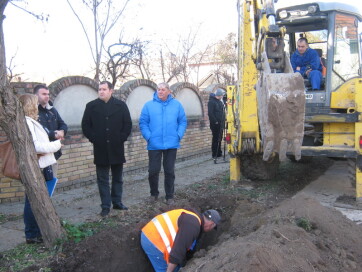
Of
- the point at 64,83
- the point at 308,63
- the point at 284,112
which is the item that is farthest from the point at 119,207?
the point at 308,63

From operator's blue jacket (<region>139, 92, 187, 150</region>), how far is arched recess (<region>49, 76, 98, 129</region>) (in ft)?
5.78

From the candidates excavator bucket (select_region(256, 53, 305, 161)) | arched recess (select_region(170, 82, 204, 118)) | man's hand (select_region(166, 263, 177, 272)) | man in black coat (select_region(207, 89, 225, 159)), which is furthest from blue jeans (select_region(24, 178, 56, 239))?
arched recess (select_region(170, 82, 204, 118))

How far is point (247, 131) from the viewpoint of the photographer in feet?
23.0

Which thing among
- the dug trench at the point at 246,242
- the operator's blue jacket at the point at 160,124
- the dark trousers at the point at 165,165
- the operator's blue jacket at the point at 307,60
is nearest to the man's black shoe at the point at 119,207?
the dug trench at the point at 246,242

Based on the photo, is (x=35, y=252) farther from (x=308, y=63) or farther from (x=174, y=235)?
(x=308, y=63)

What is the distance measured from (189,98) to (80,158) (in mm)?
4494

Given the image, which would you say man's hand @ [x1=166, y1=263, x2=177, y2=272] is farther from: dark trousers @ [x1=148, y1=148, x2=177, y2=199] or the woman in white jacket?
dark trousers @ [x1=148, y1=148, x2=177, y2=199]

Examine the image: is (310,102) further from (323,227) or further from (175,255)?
(175,255)

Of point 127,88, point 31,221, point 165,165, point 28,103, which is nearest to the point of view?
point 28,103

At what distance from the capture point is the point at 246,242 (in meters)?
3.49

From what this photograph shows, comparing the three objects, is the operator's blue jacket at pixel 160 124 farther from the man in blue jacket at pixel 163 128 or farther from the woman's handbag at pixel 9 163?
the woman's handbag at pixel 9 163

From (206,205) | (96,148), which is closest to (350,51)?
(206,205)

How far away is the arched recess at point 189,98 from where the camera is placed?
10656 mm

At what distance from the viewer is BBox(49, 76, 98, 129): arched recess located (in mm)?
7016
